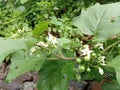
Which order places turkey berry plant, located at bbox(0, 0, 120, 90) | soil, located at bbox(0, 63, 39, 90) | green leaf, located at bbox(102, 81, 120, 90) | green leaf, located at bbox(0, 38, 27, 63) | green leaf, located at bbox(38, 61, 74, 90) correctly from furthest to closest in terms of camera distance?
soil, located at bbox(0, 63, 39, 90), green leaf, located at bbox(102, 81, 120, 90), green leaf, located at bbox(38, 61, 74, 90), turkey berry plant, located at bbox(0, 0, 120, 90), green leaf, located at bbox(0, 38, 27, 63)

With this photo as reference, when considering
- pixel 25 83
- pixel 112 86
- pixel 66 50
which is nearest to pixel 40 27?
pixel 66 50

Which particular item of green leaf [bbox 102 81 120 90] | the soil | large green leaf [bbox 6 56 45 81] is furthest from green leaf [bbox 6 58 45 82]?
the soil

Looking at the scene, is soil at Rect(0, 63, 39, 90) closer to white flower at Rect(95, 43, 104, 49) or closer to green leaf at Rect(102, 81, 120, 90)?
green leaf at Rect(102, 81, 120, 90)

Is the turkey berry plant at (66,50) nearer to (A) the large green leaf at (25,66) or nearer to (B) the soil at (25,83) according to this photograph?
(A) the large green leaf at (25,66)

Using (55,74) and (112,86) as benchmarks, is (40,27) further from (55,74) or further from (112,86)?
(112,86)

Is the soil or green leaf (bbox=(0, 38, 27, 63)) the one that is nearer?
green leaf (bbox=(0, 38, 27, 63))

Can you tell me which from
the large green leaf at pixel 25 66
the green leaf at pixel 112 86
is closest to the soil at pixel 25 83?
the green leaf at pixel 112 86
